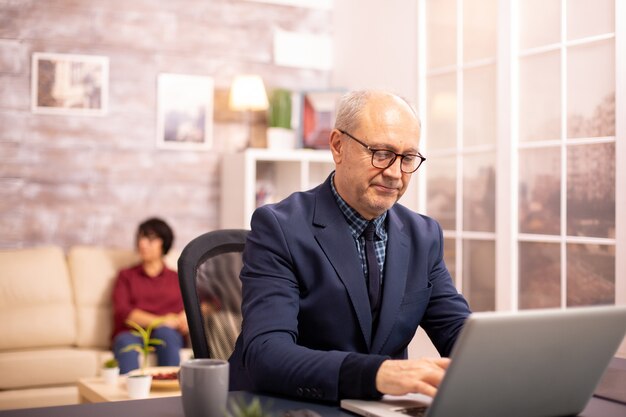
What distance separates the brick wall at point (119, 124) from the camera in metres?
4.82

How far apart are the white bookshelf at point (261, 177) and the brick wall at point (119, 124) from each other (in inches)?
6.4

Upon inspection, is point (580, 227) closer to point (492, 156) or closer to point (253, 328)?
point (492, 156)

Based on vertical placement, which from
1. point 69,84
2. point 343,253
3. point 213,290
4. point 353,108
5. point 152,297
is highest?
point 69,84

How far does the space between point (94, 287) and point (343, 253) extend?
323 centimetres

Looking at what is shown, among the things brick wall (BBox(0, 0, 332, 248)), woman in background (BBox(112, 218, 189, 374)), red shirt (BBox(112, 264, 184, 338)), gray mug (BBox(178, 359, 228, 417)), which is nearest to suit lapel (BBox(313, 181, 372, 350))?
gray mug (BBox(178, 359, 228, 417))

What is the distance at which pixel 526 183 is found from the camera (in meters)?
4.11

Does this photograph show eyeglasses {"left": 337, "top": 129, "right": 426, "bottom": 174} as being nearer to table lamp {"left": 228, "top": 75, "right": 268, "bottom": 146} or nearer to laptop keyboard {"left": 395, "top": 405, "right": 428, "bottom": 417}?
laptop keyboard {"left": 395, "top": 405, "right": 428, "bottom": 417}

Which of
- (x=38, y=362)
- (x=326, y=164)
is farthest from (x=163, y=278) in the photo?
(x=326, y=164)

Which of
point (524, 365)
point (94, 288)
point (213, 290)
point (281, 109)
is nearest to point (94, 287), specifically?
point (94, 288)

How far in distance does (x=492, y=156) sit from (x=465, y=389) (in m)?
3.30

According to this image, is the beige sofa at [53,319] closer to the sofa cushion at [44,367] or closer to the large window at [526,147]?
the sofa cushion at [44,367]

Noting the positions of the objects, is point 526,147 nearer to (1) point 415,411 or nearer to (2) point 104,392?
(2) point 104,392

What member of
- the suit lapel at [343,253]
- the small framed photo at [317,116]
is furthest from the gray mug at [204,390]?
the small framed photo at [317,116]

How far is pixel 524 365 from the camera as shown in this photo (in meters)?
1.22
